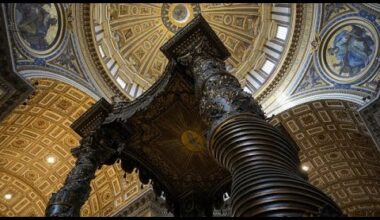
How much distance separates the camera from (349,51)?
43.5 feet

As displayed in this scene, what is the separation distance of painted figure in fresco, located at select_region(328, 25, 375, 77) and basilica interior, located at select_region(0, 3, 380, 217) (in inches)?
1.7

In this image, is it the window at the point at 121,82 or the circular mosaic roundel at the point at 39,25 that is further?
the window at the point at 121,82

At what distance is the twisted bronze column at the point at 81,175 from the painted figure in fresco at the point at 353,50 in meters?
9.29

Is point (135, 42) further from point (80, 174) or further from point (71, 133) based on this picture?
point (80, 174)

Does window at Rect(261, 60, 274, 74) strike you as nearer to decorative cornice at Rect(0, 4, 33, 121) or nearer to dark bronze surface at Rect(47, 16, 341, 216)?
dark bronze surface at Rect(47, 16, 341, 216)

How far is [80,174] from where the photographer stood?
644 centimetres

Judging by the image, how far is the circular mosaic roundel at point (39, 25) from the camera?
11746mm

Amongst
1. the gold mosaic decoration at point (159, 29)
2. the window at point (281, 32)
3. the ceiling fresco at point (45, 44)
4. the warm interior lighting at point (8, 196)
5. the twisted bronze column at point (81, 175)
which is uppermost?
the gold mosaic decoration at point (159, 29)

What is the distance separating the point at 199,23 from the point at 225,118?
2.55m

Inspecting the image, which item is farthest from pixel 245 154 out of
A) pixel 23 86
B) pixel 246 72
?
pixel 246 72

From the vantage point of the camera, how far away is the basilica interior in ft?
16.3

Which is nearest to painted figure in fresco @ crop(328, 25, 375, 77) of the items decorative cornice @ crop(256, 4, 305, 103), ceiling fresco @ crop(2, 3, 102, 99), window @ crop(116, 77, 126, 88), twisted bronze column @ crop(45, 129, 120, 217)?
decorative cornice @ crop(256, 4, 305, 103)

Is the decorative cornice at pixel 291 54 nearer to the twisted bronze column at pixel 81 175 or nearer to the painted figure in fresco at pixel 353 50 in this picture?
the painted figure in fresco at pixel 353 50

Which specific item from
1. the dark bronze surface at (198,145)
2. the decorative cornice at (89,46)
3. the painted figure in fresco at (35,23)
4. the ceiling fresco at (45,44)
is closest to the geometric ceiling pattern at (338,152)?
the decorative cornice at (89,46)
